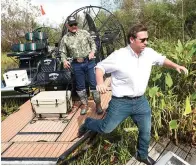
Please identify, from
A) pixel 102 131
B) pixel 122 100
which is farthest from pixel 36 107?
pixel 122 100

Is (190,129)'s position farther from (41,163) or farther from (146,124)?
(41,163)

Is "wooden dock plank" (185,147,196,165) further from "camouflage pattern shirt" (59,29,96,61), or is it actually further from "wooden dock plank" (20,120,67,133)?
"camouflage pattern shirt" (59,29,96,61)

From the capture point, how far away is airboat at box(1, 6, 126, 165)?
4.34m

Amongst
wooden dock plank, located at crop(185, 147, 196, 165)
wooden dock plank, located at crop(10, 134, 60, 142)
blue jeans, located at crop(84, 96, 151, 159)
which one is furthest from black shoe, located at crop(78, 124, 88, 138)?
wooden dock plank, located at crop(185, 147, 196, 165)

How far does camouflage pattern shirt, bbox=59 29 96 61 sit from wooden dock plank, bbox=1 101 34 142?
3.67 feet

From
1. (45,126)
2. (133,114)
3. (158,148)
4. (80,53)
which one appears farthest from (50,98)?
(133,114)

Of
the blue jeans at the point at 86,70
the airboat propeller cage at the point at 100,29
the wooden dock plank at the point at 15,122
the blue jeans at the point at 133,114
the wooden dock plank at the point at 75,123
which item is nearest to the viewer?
the blue jeans at the point at 133,114

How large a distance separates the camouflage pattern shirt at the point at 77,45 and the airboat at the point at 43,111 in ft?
1.98

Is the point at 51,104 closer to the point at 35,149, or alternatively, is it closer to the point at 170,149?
the point at 35,149

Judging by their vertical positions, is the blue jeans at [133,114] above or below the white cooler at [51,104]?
above

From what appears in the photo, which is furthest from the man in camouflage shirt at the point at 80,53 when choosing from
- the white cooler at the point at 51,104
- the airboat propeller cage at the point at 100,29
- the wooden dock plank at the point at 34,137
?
the airboat propeller cage at the point at 100,29

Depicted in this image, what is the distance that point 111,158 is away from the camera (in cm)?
439

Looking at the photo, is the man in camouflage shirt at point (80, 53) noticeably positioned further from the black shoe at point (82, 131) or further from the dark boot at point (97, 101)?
the black shoe at point (82, 131)

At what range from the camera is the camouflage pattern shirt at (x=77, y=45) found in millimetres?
5449
